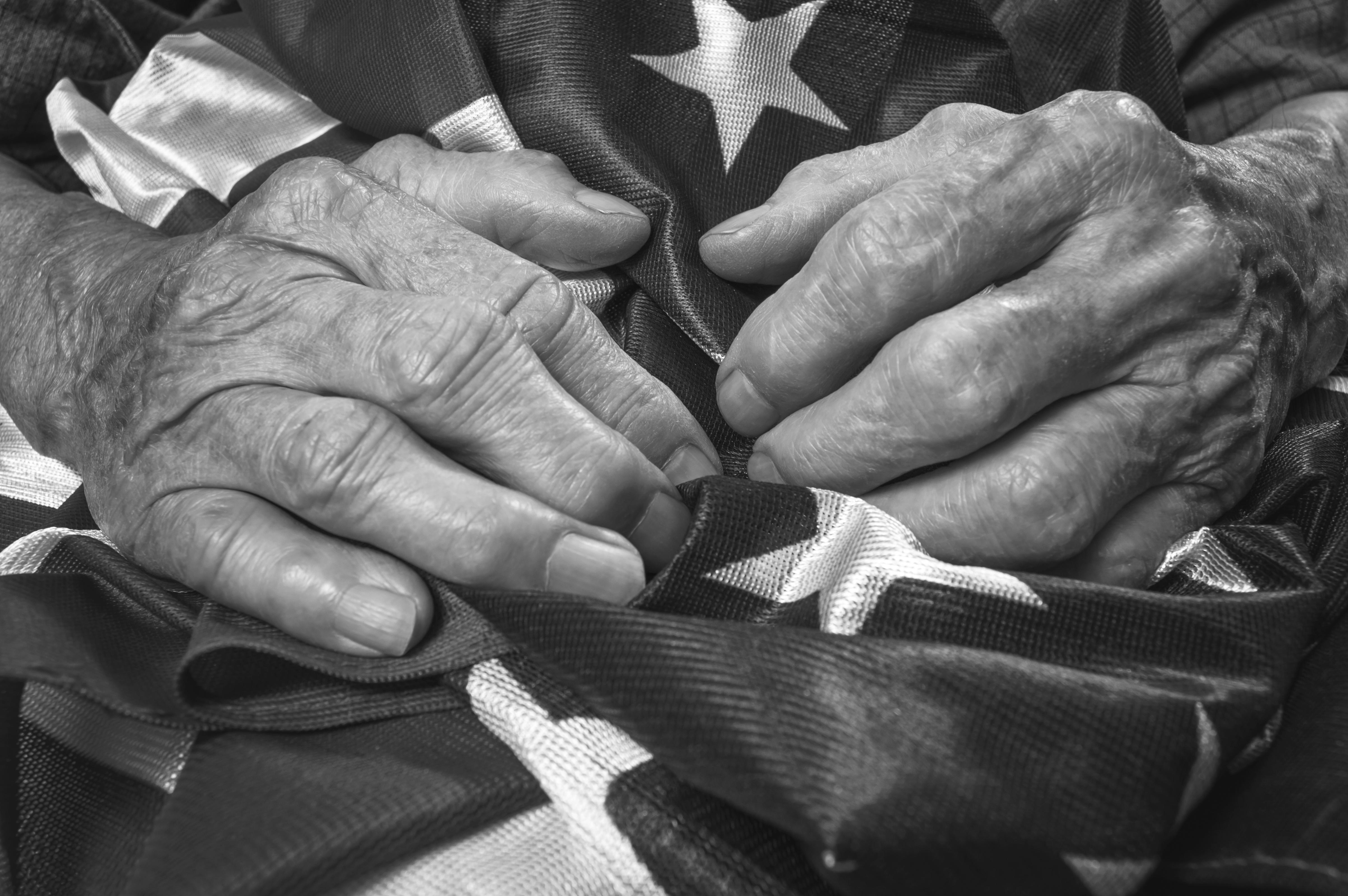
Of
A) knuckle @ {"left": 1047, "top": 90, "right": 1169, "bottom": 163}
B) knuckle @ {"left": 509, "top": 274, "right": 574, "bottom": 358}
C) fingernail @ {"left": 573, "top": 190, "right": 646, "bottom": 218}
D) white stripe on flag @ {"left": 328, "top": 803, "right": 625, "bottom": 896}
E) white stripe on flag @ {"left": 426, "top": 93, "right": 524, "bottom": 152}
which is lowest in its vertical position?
white stripe on flag @ {"left": 328, "top": 803, "right": 625, "bottom": 896}

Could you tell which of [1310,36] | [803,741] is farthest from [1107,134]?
[1310,36]

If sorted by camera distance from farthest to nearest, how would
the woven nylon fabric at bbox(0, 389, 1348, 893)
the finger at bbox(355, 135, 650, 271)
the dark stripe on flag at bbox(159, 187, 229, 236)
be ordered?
the dark stripe on flag at bbox(159, 187, 229, 236)
the finger at bbox(355, 135, 650, 271)
the woven nylon fabric at bbox(0, 389, 1348, 893)

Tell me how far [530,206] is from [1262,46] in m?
0.94

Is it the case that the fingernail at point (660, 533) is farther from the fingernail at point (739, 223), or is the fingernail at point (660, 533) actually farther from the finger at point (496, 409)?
the fingernail at point (739, 223)

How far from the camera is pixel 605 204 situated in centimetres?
85

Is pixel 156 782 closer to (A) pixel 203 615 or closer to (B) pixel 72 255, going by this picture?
(A) pixel 203 615

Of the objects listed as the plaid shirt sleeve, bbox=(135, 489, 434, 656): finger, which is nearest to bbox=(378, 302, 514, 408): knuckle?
bbox=(135, 489, 434, 656): finger

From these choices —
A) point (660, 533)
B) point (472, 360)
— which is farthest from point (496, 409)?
point (660, 533)

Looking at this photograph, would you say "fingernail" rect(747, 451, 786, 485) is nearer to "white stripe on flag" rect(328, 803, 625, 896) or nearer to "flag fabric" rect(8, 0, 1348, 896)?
"flag fabric" rect(8, 0, 1348, 896)

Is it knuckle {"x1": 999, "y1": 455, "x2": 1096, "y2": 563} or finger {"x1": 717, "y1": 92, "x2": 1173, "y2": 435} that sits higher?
finger {"x1": 717, "y1": 92, "x2": 1173, "y2": 435}

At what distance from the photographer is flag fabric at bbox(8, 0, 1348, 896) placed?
503 mm

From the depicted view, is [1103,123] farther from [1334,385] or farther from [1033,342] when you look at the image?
[1334,385]

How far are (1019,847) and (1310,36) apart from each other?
115cm

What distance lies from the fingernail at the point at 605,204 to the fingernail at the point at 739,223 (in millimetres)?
66
